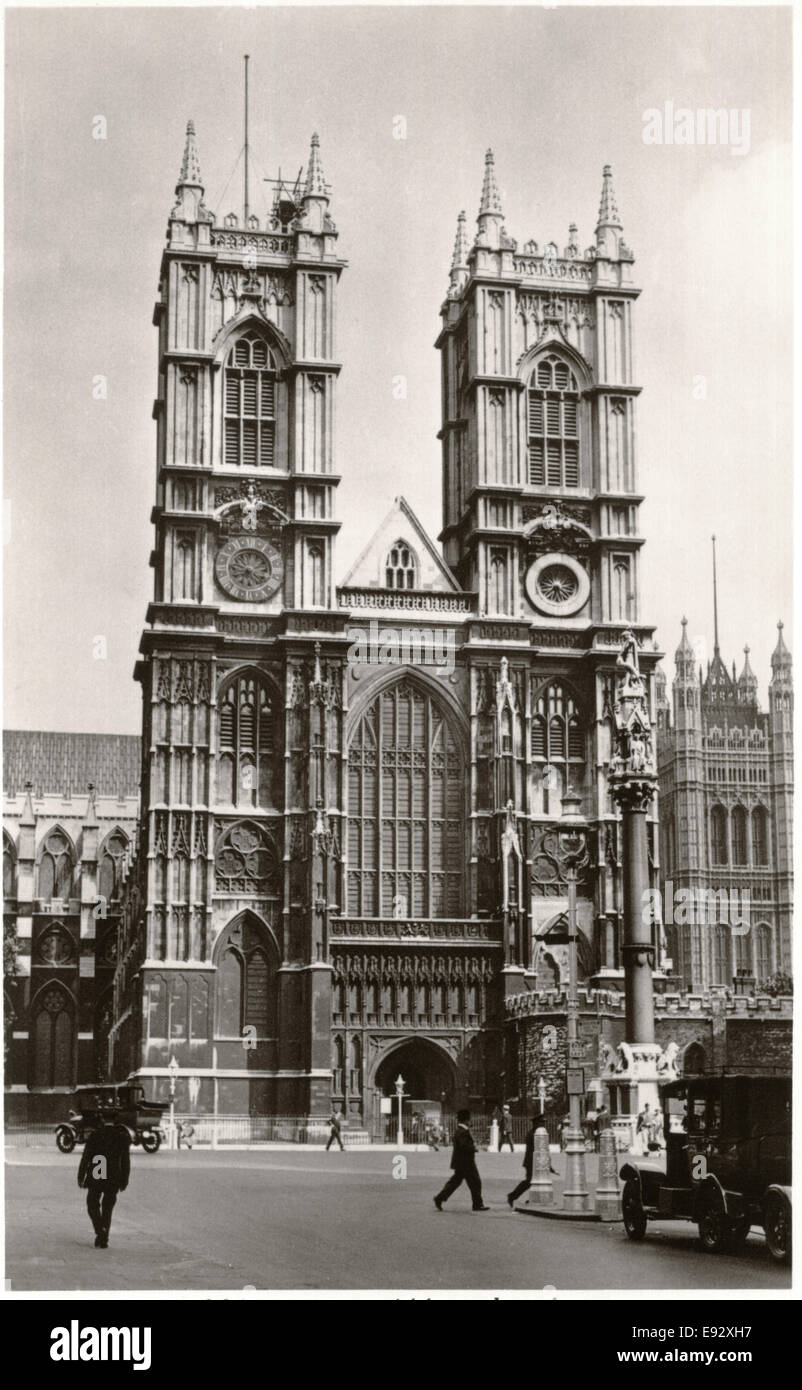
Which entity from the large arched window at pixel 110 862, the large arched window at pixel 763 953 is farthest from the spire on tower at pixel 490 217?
the large arched window at pixel 763 953

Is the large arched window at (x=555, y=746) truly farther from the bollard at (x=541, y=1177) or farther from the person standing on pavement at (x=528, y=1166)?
the bollard at (x=541, y=1177)

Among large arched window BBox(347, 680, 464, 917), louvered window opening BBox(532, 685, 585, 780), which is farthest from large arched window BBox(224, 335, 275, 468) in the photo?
louvered window opening BBox(532, 685, 585, 780)

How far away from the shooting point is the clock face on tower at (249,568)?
6341cm

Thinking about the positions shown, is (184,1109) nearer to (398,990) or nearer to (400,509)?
(398,990)

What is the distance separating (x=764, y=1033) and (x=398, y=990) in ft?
39.5

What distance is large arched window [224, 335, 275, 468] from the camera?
213 feet

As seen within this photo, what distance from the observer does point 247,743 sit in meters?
62.6

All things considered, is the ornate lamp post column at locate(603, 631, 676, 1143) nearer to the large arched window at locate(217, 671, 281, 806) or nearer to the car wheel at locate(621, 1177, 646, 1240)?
the car wheel at locate(621, 1177, 646, 1240)

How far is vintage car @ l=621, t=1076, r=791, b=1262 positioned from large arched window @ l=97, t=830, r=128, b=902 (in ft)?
238

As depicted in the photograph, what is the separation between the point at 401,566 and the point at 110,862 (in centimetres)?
3838

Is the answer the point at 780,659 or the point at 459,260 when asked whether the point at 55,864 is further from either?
the point at 459,260

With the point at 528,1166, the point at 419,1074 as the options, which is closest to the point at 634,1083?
the point at 528,1166

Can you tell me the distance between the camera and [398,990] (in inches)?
2386

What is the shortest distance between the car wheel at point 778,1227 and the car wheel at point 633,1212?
3.11 metres
